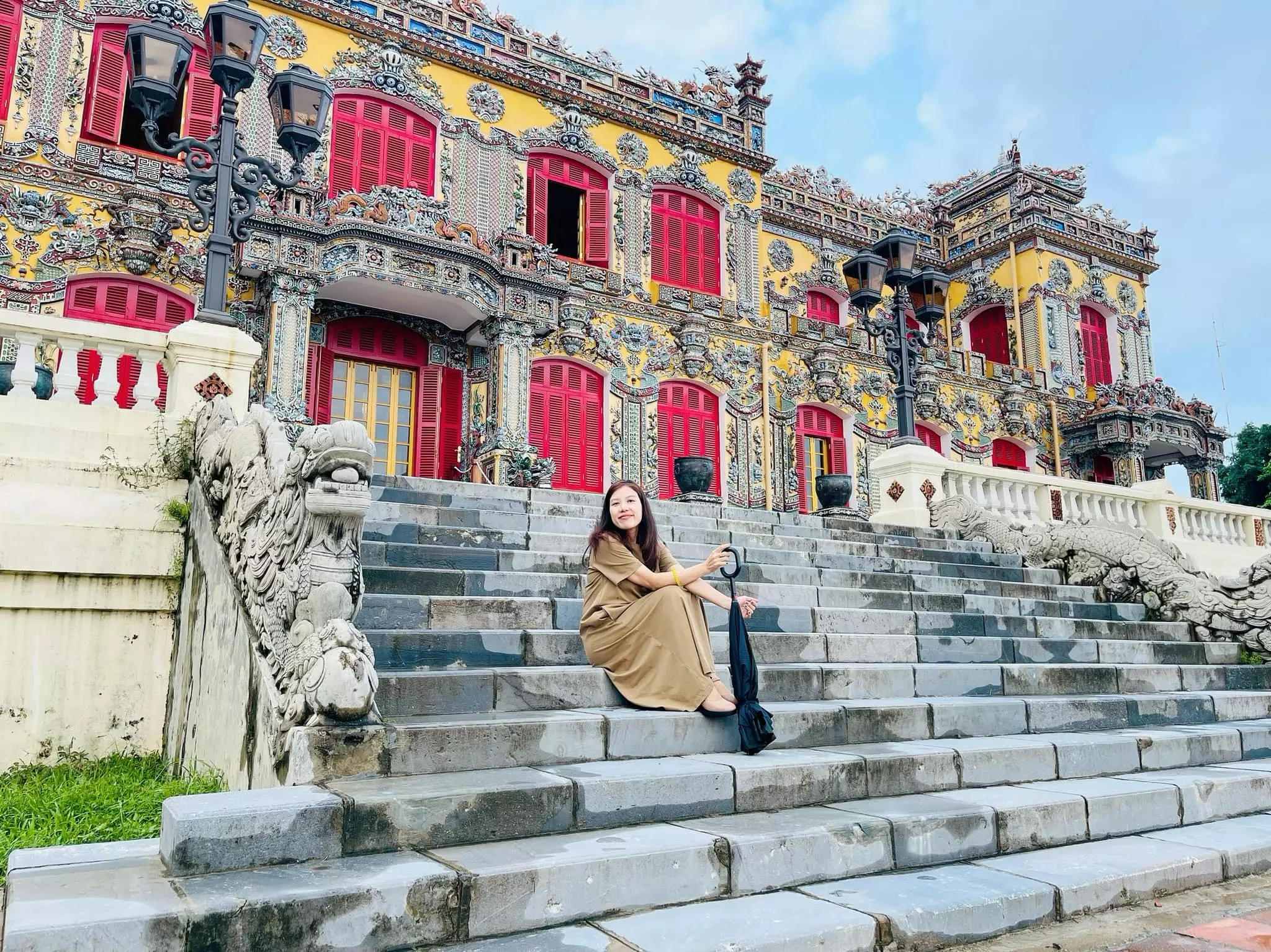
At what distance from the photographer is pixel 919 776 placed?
13.3 feet

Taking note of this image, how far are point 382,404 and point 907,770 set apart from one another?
1127 centimetres

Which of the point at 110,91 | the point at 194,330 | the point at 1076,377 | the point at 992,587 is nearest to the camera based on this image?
the point at 194,330

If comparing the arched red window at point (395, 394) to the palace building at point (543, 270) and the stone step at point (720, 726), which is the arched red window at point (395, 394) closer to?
the palace building at point (543, 270)

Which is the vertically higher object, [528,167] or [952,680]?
[528,167]

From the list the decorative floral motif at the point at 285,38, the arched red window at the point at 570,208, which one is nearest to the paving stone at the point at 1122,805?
the arched red window at the point at 570,208

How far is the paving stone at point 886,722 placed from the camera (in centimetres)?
449

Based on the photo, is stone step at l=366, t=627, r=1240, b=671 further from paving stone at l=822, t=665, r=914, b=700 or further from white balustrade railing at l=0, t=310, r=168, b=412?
white balustrade railing at l=0, t=310, r=168, b=412

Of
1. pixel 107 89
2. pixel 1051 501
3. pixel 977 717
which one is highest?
pixel 107 89

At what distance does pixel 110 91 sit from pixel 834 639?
1237 centimetres

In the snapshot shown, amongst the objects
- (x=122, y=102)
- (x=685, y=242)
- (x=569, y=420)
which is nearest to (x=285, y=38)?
(x=122, y=102)

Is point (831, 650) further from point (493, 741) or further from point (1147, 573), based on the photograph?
point (1147, 573)

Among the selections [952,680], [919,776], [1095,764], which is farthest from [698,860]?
[952,680]

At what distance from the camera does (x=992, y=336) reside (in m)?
22.0

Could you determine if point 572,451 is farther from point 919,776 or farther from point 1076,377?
point 1076,377
